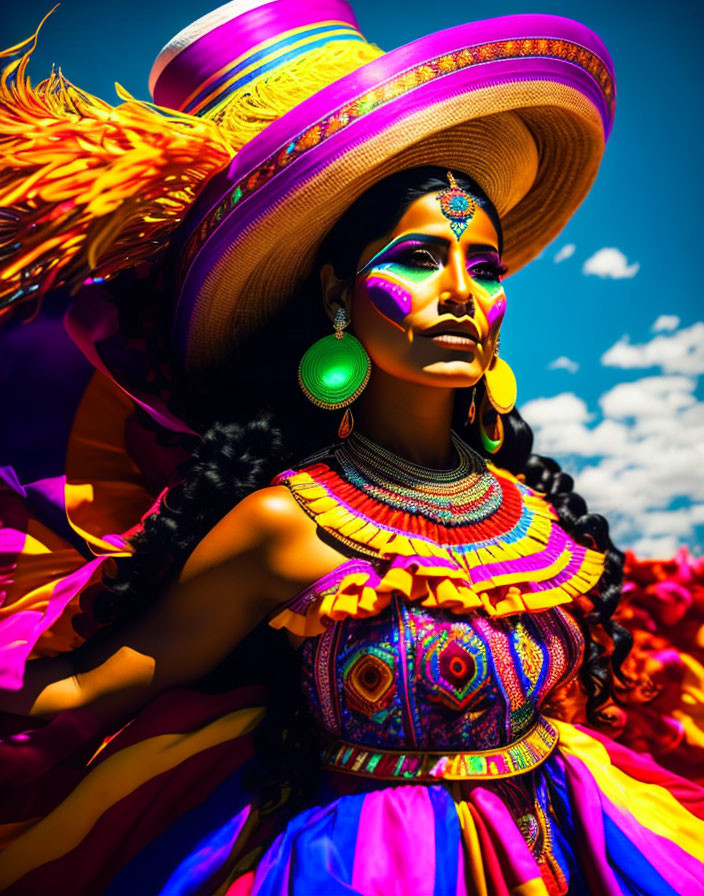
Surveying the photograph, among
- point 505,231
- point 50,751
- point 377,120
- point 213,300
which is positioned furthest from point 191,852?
point 505,231

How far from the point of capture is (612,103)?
95.3 inches

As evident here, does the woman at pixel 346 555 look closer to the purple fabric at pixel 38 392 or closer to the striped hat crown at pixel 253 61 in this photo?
the striped hat crown at pixel 253 61

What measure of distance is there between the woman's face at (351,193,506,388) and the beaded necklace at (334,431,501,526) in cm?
27

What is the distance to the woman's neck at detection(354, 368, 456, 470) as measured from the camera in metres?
2.44

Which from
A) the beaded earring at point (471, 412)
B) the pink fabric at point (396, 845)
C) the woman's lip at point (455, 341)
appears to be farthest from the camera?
the beaded earring at point (471, 412)

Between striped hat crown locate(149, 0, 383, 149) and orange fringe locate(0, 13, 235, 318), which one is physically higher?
striped hat crown locate(149, 0, 383, 149)

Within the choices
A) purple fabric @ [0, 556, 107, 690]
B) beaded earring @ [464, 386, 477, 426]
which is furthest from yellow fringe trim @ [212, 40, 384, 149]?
purple fabric @ [0, 556, 107, 690]

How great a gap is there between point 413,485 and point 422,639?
1.61ft

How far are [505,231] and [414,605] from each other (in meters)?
1.50

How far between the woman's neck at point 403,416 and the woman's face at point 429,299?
171 mm

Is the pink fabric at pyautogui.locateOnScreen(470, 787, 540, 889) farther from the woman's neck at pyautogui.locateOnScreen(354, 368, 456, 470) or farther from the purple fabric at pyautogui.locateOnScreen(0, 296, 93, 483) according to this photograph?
the purple fabric at pyautogui.locateOnScreen(0, 296, 93, 483)

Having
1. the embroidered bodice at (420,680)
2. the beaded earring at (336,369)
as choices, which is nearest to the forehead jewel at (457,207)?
the beaded earring at (336,369)

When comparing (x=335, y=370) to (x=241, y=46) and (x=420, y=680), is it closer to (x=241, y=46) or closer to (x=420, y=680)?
(x=420, y=680)

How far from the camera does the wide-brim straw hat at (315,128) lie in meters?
2.02
